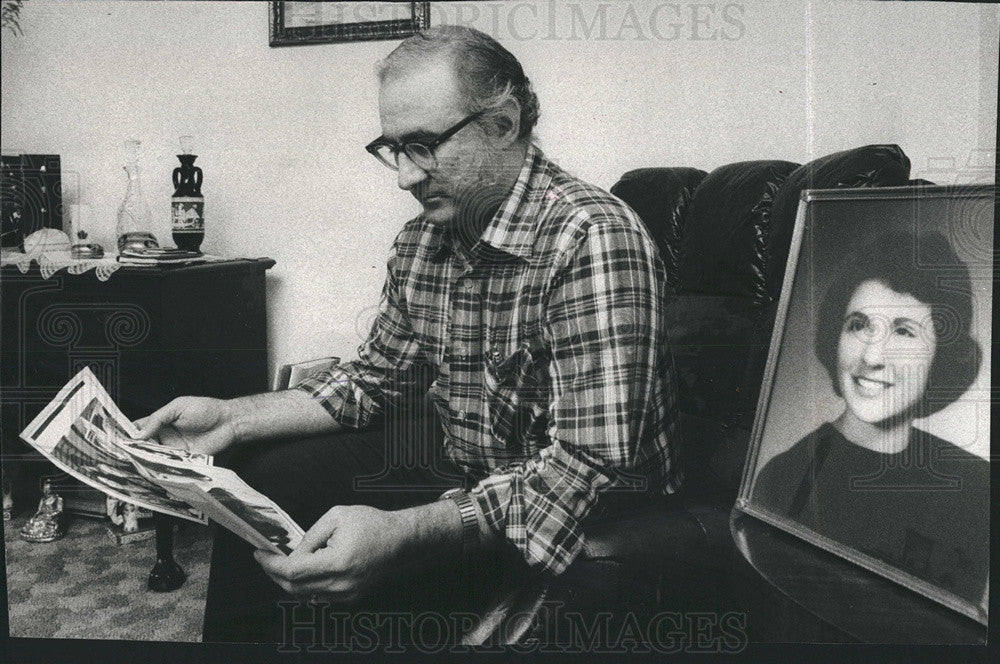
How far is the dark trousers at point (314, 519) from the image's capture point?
0.79m

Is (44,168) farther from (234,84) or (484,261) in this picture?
(484,261)

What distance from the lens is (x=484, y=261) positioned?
2.96 ft

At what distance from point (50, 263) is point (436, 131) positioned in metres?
0.59

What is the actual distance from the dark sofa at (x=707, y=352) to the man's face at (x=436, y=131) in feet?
0.93

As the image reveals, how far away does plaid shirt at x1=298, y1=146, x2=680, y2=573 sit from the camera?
751 millimetres

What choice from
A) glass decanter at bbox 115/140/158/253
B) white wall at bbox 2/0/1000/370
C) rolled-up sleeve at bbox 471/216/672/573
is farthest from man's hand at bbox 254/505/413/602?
glass decanter at bbox 115/140/158/253

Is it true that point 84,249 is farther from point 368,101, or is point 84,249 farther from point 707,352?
point 707,352

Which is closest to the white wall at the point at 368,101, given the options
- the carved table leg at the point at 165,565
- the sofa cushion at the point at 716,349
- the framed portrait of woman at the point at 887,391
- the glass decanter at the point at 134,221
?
the glass decanter at the point at 134,221

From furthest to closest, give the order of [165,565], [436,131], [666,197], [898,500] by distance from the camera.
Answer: [165,565], [666,197], [436,131], [898,500]

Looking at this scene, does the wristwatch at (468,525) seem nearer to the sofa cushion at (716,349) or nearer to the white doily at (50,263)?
the sofa cushion at (716,349)

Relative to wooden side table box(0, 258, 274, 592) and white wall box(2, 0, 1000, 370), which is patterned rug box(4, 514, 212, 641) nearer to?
wooden side table box(0, 258, 274, 592)

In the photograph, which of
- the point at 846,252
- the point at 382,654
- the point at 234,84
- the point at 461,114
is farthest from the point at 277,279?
the point at 846,252

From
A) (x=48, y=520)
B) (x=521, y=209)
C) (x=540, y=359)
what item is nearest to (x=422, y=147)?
(x=521, y=209)

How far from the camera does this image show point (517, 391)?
0.86 metres
